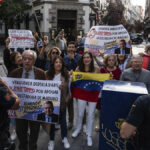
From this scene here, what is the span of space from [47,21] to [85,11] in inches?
166

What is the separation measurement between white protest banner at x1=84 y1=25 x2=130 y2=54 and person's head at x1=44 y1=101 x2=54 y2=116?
273 centimetres

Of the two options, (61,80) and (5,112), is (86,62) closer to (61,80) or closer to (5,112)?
(61,80)

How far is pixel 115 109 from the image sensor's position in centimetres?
255

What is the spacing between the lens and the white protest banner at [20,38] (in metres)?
7.07

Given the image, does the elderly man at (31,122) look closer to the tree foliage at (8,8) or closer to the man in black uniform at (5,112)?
the man in black uniform at (5,112)

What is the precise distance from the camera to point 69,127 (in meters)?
4.45

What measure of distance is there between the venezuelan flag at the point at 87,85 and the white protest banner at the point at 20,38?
12.4 ft

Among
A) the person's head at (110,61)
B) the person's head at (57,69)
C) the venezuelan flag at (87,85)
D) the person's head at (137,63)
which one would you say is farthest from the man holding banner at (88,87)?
the person's head at (137,63)

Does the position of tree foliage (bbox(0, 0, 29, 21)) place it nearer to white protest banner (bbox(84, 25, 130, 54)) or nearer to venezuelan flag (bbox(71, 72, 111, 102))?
white protest banner (bbox(84, 25, 130, 54))

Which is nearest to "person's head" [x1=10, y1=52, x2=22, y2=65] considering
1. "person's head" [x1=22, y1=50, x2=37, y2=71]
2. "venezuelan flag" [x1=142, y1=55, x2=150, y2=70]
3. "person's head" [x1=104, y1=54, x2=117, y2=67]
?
"person's head" [x1=22, y1=50, x2=37, y2=71]

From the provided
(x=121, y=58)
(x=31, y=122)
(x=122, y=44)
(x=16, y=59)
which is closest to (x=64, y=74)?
(x=31, y=122)

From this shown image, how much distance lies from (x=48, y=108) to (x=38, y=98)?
8.8 inches

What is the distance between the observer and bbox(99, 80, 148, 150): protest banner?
246 cm

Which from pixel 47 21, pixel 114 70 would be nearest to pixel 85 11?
pixel 47 21
